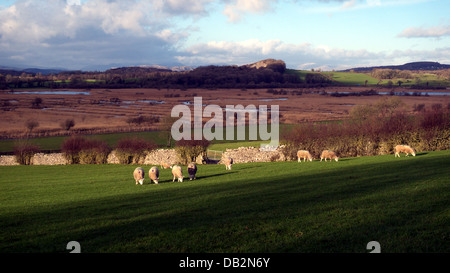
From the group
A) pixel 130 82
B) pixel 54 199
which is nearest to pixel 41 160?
pixel 54 199

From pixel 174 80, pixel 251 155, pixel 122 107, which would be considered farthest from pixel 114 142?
pixel 174 80

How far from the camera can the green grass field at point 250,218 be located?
842 centimetres

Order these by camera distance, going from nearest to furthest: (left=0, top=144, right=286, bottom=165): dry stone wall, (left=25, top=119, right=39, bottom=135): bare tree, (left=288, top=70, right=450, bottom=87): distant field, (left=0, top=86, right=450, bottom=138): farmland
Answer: (left=0, top=144, right=286, bottom=165): dry stone wall → (left=25, top=119, right=39, bottom=135): bare tree → (left=0, top=86, right=450, bottom=138): farmland → (left=288, top=70, right=450, bottom=87): distant field

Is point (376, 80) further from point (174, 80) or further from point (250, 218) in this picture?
point (250, 218)

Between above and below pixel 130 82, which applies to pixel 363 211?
below

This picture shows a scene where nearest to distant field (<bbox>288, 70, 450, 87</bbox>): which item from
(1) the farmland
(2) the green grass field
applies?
(1) the farmland

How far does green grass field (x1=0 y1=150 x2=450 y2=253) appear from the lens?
842cm

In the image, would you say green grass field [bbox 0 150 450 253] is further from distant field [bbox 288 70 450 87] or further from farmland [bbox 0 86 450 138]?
distant field [bbox 288 70 450 87]

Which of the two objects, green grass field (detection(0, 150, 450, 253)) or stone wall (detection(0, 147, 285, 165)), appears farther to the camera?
stone wall (detection(0, 147, 285, 165))

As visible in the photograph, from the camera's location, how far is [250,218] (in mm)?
10680

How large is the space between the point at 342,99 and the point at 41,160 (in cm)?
10540

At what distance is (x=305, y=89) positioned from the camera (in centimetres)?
16850
